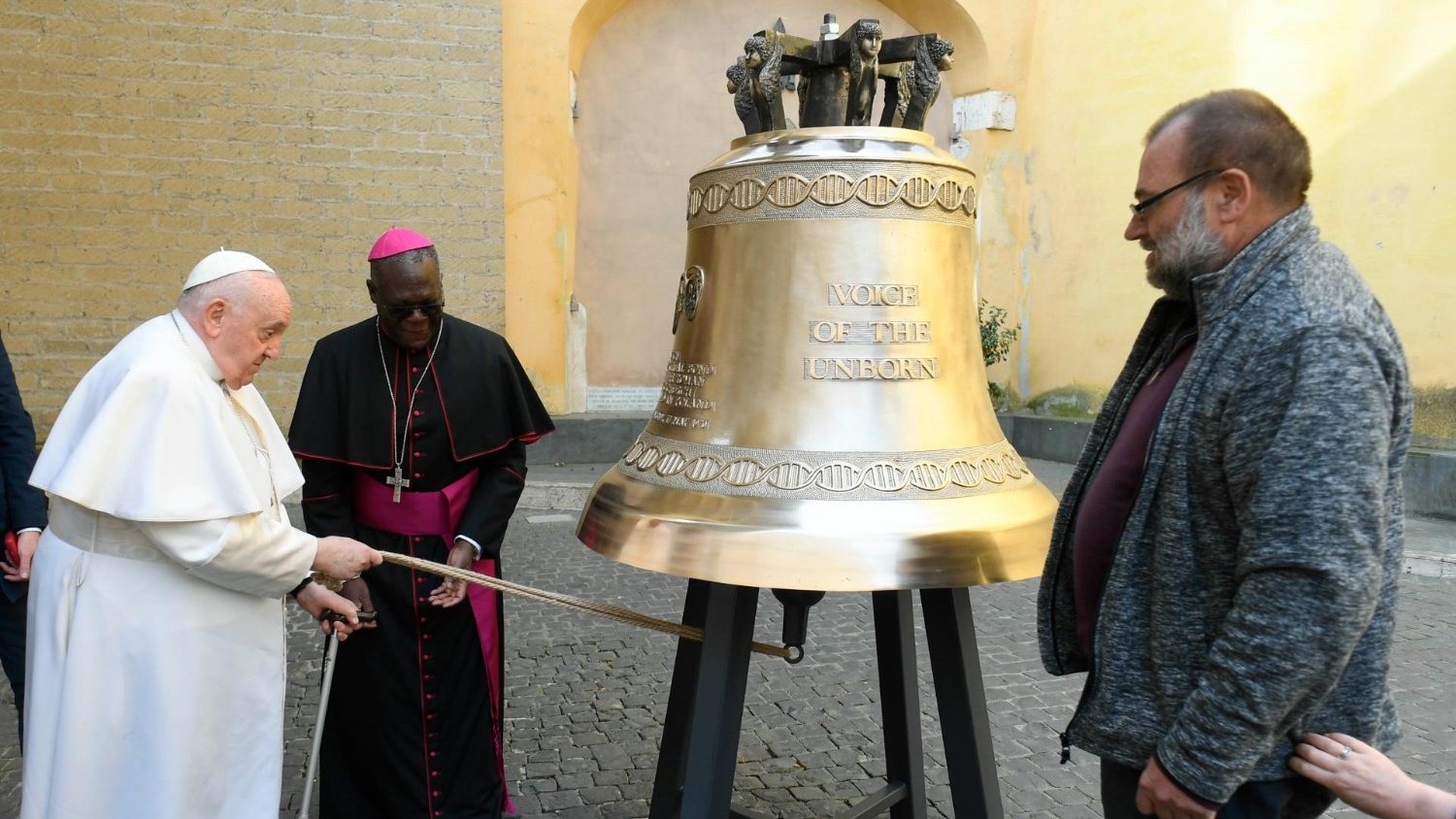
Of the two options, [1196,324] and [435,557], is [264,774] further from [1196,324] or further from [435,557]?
[1196,324]

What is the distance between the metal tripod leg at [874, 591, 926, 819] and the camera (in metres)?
2.72

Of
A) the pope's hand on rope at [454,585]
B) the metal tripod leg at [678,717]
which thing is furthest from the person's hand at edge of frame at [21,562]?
the metal tripod leg at [678,717]

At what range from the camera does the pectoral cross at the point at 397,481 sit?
2.86 meters

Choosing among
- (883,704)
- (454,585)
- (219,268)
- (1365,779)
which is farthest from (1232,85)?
(219,268)

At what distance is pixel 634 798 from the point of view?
3.32 m

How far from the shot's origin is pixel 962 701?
226cm

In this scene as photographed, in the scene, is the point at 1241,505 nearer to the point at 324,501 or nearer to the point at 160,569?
the point at 160,569

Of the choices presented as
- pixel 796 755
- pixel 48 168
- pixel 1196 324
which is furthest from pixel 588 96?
pixel 1196 324

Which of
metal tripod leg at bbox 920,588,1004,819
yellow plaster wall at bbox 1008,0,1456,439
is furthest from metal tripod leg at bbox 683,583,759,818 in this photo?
yellow plaster wall at bbox 1008,0,1456,439

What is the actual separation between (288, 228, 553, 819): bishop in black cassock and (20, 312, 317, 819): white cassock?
1.89ft

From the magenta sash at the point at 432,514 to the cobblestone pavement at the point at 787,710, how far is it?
2.33 ft

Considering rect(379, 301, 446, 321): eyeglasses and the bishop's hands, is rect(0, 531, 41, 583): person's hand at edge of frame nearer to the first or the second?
the bishop's hands

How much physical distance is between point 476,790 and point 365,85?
5.84 meters

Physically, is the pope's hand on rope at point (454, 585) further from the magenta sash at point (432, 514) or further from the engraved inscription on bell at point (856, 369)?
the engraved inscription on bell at point (856, 369)
